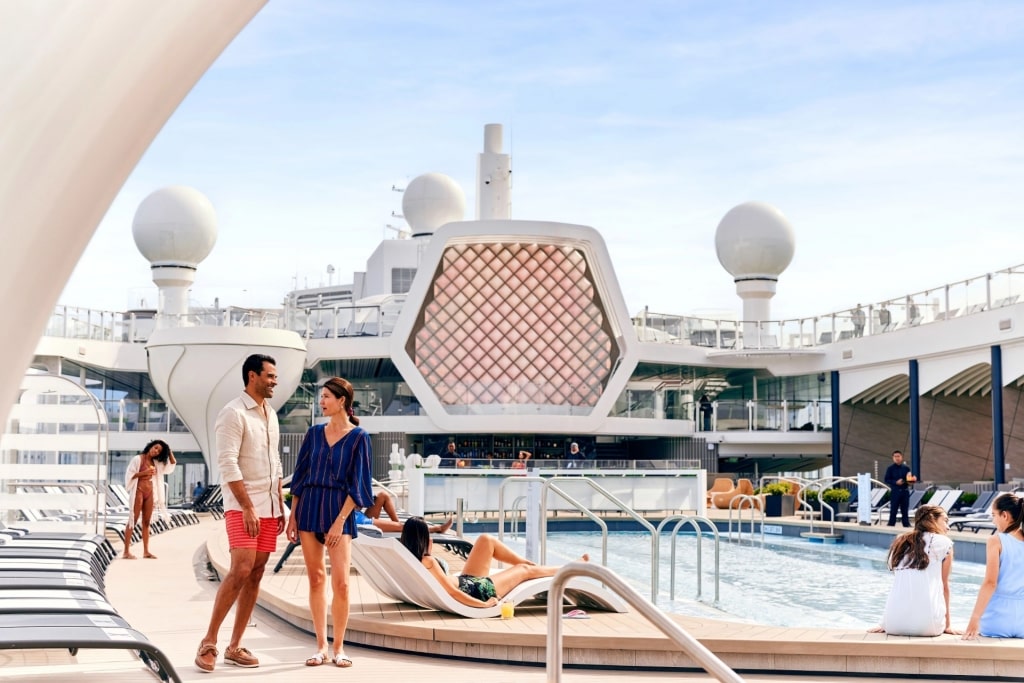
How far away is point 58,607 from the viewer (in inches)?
179

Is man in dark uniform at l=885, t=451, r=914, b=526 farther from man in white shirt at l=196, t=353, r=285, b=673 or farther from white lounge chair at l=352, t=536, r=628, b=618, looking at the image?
man in white shirt at l=196, t=353, r=285, b=673

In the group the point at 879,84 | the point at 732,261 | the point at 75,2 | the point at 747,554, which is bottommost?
the point at 747,554

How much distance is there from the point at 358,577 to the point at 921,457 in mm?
21956

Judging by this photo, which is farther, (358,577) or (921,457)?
(921,457)

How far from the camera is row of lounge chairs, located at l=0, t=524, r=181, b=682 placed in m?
3.87

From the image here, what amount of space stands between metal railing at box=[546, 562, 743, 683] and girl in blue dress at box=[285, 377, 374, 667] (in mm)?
1922

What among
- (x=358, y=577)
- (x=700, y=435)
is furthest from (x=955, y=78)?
(x=700, y=435)

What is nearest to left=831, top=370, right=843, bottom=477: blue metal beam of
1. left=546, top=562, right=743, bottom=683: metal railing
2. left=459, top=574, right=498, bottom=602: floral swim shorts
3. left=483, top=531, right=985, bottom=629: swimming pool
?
left=483, top=531, right=985, bottom=629: swimming pool

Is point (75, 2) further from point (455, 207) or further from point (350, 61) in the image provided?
point (455, 207)

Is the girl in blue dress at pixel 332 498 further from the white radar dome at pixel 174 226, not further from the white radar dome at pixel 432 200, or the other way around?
the white radar dome at pixel 432 200

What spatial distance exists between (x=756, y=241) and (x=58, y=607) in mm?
30938

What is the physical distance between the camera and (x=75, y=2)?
1174mm

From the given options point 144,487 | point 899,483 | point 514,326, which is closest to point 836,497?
point 899,483

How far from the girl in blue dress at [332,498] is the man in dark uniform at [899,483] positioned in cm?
1110
